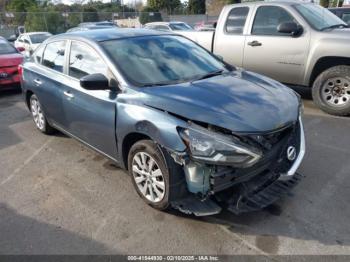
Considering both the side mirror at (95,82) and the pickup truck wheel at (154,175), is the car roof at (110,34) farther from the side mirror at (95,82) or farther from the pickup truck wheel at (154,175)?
the pickup truck wheel at (154,175)

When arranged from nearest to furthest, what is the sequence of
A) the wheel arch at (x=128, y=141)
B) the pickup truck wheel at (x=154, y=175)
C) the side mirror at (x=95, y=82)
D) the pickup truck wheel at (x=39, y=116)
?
1. the pickup truck wheel at (x=154, y=175)
2. the wheel arch at (x=128, y=141)
3. the side mirror at (x=95, y=82)
4. the pickup truck wheel at (x=39, y=116)

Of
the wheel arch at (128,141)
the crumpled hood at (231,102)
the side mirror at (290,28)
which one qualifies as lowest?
the wheel arch at (128,141)

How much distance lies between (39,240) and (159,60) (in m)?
2.25

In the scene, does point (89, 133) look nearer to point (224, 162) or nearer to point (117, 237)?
point (117, 237)

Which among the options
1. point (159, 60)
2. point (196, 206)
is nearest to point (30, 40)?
point (159, 60)

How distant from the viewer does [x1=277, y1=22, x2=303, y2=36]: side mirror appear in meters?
5.99

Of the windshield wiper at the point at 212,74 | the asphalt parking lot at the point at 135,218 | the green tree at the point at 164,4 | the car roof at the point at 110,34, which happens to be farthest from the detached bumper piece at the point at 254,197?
the green tree at the point at 164,4

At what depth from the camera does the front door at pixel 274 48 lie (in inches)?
242

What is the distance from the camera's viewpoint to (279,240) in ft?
9.71

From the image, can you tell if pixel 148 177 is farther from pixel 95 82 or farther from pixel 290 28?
pixel 290 28

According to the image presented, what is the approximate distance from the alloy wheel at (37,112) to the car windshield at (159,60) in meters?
2.22

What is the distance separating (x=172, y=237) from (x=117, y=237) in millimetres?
506

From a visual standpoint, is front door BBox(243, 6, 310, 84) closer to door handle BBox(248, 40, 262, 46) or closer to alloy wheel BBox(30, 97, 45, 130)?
door handle BBox(248, 40, 262, 46)

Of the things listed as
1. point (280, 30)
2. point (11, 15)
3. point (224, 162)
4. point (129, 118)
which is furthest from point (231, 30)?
point (11, 15)
